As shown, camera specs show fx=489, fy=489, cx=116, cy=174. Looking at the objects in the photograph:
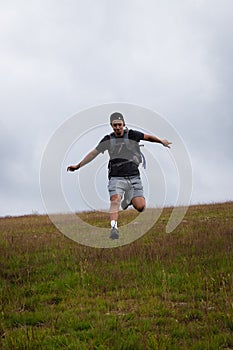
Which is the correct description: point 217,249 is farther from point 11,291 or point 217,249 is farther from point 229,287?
point 11,291

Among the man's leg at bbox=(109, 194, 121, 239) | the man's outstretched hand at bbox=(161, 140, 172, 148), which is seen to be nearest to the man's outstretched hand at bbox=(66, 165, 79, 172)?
the man's leg at bbox=(109, 194, 121, 239)

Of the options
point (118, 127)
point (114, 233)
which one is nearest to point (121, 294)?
point (114, 233)

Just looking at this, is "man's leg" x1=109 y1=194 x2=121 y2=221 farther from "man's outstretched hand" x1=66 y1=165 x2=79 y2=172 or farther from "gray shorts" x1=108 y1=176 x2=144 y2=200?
"man's outstretched hand" x1=66 y1=165 x2=79 y2=172

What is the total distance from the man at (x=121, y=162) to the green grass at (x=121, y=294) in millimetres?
1093

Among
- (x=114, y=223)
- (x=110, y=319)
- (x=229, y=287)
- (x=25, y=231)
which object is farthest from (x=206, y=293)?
(x=25, y=231)

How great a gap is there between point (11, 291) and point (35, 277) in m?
0.91

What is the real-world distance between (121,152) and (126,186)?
962 mm

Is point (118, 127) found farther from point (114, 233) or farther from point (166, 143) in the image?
point (114, 233)

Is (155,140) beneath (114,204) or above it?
above

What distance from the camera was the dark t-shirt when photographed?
11320 millimetres

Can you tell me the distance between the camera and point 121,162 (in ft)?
38.2

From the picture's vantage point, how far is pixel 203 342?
18.5 feet

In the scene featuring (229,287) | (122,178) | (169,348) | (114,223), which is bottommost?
(169,348)

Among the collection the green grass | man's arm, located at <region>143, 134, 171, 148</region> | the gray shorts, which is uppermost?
man's arm, located at <region>143, 134, 171, 148</region>
